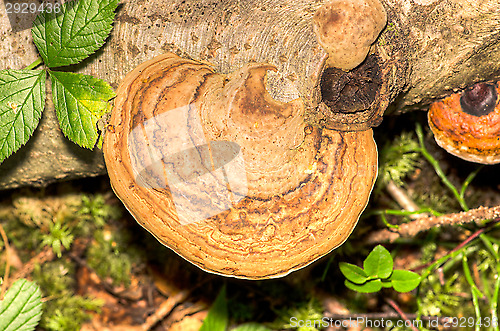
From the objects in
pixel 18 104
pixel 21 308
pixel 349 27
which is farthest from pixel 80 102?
pixel 21 308

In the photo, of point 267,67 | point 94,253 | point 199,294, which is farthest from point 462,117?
point 94,253

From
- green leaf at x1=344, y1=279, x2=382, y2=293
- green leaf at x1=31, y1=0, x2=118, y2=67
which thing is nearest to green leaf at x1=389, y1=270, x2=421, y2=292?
green leaf at x1=344, y1=279, x2=382, y2=293

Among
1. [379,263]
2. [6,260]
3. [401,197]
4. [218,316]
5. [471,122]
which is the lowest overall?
[218,316]

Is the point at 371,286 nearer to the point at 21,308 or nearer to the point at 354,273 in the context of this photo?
the point at 354,273

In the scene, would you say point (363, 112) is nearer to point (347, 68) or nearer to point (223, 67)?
point (347, 68)

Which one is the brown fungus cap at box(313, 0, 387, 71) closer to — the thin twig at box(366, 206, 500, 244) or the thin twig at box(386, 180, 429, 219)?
the thin twig at box(366, 206, 500, 244)

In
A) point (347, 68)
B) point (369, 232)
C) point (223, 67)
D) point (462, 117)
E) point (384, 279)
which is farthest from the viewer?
point (369, 232)
